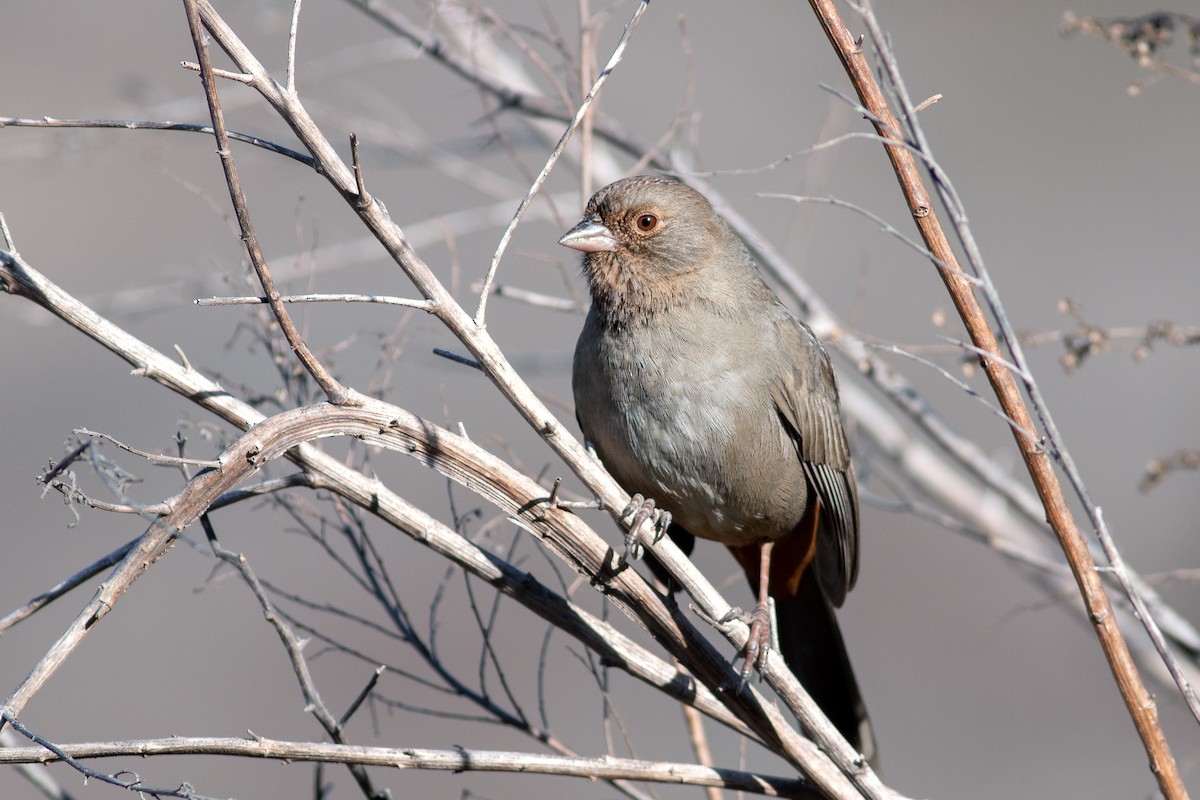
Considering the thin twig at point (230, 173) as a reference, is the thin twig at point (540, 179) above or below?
above

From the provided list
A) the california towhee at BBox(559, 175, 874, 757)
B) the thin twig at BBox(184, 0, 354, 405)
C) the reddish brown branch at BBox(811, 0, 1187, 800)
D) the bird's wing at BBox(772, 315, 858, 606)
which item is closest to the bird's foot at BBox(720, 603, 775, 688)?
the california towhee at BBox(559, 175, 874, 757)

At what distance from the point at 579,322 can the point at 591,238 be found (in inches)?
233

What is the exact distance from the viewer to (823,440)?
408cm

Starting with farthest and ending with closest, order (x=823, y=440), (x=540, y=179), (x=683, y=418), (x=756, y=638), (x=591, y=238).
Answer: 1. (x=823, y=440)
2. (x=591, y=238)
3. (x=683, y=418)
4. (x=756, y=638)
5. (x=540, y=179)

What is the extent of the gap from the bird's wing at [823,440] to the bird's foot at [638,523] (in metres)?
0.62

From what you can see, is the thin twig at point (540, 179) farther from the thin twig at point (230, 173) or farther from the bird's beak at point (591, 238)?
the bird's beak at point (591, 238)

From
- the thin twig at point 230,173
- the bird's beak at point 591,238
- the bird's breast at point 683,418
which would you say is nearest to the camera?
the thin twig at point 230,173

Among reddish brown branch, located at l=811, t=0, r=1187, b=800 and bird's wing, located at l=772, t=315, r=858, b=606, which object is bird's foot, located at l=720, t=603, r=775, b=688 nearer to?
bird's wing, located at l=772, t=315, r=858, b=606

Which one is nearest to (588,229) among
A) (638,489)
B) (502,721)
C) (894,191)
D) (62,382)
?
(638,489)

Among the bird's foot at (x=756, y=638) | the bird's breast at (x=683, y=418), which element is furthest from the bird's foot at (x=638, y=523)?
the bird's foot at (x=756, y=638)

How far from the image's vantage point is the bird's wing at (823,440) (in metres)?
3.96

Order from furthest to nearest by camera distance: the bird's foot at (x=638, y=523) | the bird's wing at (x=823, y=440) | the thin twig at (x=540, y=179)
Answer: the bird's wing at (x=823, y=440) < the bird's foot at (x=638, y=523) < the thin twig at (x=540, y=179)

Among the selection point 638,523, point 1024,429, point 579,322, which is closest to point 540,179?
point 638,523

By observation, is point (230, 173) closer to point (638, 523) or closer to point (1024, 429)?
point (638, 523)
